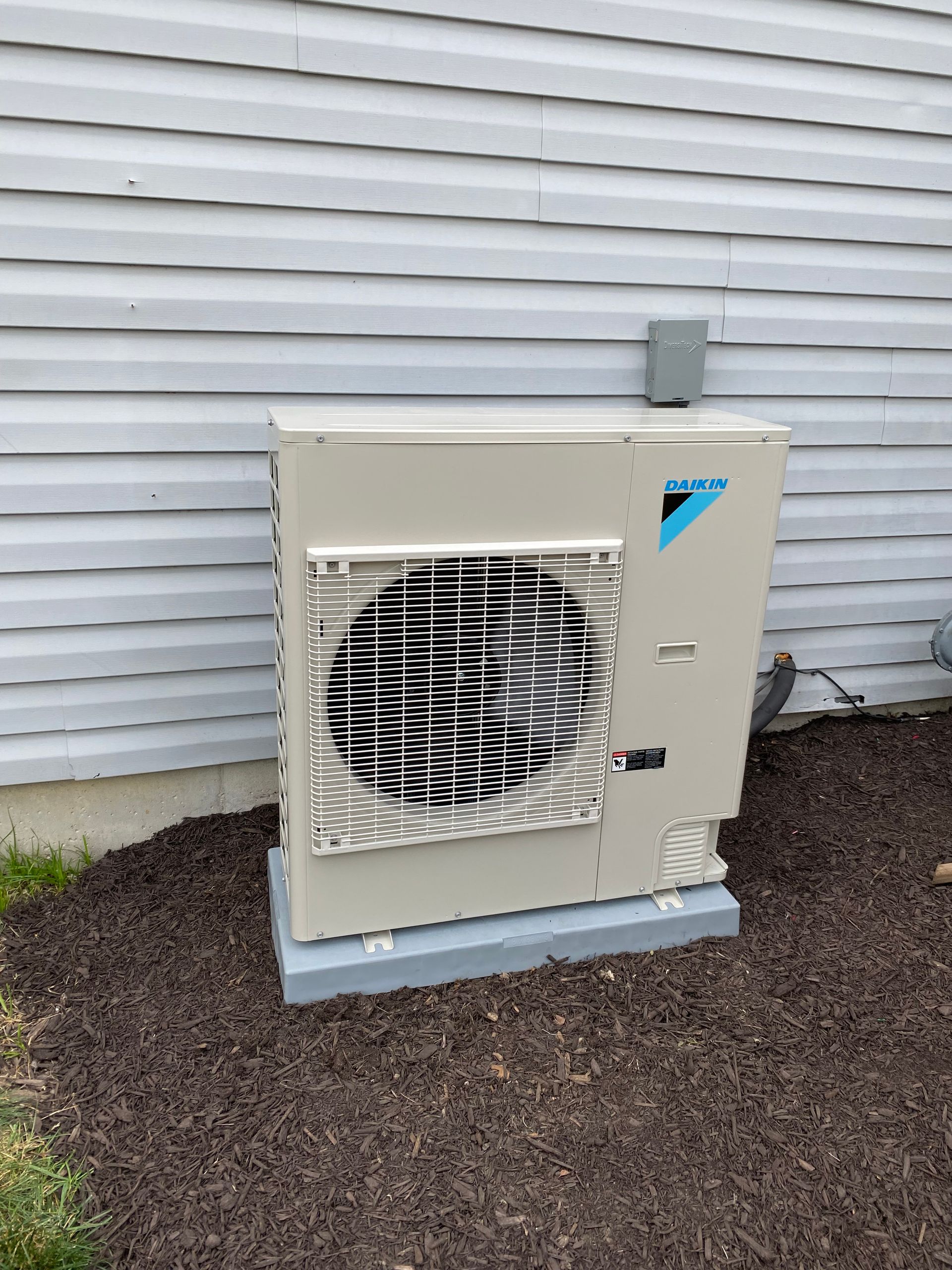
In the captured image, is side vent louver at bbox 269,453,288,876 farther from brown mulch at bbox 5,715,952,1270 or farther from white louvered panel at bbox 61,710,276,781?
white louvered panel at bbox 61,710,276,781

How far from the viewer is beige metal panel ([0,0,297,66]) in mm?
1972

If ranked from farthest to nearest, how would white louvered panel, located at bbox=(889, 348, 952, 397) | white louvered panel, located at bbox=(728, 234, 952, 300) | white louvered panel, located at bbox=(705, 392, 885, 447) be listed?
1. white louvered panel, located at bbox=(889, 348, 952, 397)
2. white louvered panel, located at bbox=(705, 392, 885, 447)
3. white louvered panel, located at bbox=(728, 234, 952, 300)

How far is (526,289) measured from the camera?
2.47m

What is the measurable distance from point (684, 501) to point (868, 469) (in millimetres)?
1452

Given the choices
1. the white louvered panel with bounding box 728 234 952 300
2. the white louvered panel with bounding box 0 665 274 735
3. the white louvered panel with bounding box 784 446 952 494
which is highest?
the white louvered panel with bounding box 728 234 952 300

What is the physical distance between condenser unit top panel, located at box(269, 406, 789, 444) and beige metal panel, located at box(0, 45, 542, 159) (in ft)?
2.34

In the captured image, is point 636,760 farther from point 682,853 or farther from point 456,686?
point 456,686

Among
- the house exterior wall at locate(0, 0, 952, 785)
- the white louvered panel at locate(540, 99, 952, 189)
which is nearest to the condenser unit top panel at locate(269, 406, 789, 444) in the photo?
the house exterior wall at locate(0, 0, 952, 785)

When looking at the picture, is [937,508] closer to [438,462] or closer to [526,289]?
[526,289]

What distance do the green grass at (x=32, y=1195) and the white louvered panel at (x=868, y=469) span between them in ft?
8.71

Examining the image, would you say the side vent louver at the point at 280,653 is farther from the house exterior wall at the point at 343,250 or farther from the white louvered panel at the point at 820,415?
the white louvered panel at the point at 820,415

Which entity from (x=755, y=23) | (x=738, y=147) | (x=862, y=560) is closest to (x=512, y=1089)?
(x=862, y=560)

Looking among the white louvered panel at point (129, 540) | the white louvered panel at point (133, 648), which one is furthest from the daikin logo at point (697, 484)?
the white louvered panel at point (133, 648)

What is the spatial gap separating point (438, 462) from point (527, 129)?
1188 millimetres
